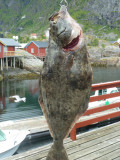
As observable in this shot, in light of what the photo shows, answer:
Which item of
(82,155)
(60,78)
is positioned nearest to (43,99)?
(60,78)

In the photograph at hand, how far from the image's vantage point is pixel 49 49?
7.00ft

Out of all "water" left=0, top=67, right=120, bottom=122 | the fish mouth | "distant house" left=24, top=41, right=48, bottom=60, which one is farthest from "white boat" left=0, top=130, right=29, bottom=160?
"distant house" left=24, top=41, right=48, bottom=60

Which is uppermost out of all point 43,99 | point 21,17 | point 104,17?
point 21,17

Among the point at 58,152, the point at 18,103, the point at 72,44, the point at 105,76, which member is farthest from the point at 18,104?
the point at 105,76

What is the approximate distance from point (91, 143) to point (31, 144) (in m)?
4.07

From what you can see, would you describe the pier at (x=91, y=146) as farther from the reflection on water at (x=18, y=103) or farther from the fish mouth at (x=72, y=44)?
the reflection on water at (x=18, y=103)

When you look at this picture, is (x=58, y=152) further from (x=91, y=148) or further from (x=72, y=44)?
(x=91, y=148)

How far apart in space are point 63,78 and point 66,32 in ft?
1.57

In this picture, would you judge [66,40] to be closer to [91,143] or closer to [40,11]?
[91,143]

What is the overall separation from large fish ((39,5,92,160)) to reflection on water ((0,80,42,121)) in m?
12.4

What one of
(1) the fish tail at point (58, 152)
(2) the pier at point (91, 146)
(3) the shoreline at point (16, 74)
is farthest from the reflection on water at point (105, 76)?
(1) the fish tail at point (58, 152)

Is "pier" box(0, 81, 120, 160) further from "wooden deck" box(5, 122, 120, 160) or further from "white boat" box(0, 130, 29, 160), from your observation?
"white boat" box(0, 130, 29, 160)

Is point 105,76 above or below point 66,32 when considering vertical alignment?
below

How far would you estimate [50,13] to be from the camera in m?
108
